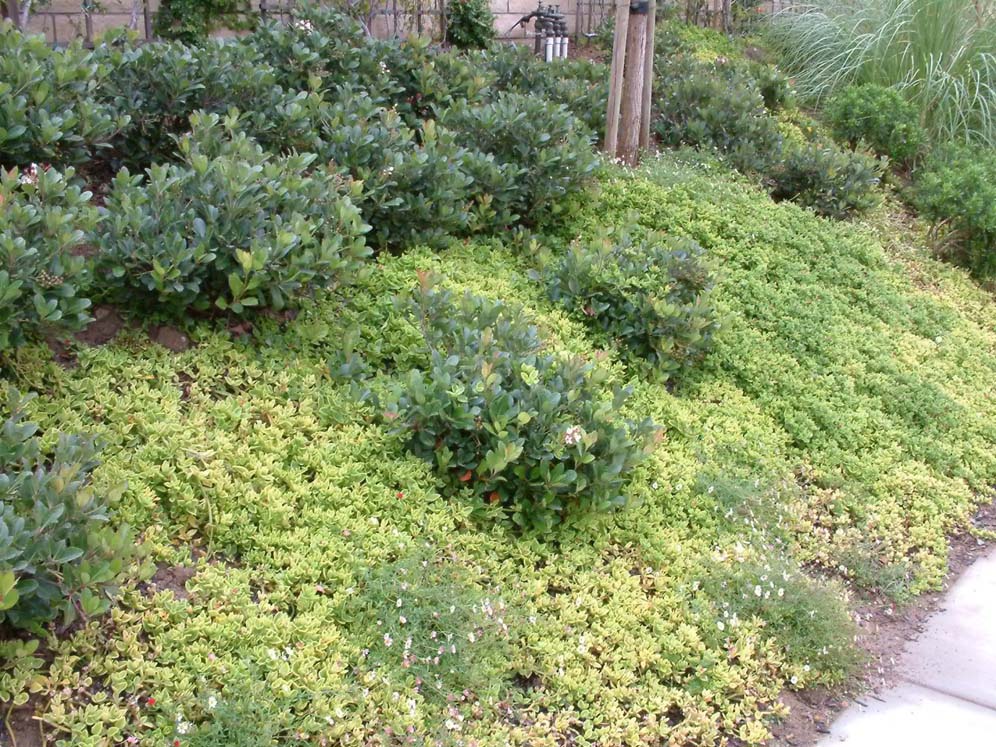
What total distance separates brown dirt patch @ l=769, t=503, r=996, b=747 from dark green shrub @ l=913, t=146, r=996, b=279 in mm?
3842

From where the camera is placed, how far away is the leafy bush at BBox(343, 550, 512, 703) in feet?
10.9

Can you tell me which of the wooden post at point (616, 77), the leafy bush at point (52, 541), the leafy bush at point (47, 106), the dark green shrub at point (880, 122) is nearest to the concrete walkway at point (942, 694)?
the leafy bush at point (52, 541)

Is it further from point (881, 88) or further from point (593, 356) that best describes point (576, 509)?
point (881, 88)

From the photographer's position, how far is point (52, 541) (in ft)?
8.88

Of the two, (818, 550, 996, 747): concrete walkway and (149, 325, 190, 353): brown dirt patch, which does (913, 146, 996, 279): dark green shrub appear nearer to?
(818, 550, 996, 747): concrete walkway

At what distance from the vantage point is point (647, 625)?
3.93 meters

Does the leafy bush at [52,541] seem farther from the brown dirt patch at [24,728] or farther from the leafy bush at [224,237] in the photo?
the leafy bush at [224,237]

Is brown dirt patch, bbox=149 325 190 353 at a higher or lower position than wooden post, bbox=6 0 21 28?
lower

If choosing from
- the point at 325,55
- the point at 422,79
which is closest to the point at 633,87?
the point at 422,79

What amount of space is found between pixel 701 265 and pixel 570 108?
2.77 metres

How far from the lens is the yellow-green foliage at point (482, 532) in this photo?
10.1 ft

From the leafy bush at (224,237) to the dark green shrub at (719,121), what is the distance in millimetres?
4488

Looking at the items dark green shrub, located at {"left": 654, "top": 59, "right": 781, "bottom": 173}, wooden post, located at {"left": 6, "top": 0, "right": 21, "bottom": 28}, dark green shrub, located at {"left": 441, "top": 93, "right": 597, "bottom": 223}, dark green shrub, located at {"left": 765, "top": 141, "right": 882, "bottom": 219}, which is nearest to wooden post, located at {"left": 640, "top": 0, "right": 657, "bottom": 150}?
dark green shrub, located at {"left": 654, "top": 59, "right": 781, "bottom": 173}

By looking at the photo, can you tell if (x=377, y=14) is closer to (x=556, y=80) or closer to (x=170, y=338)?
(x=556, y=80)
